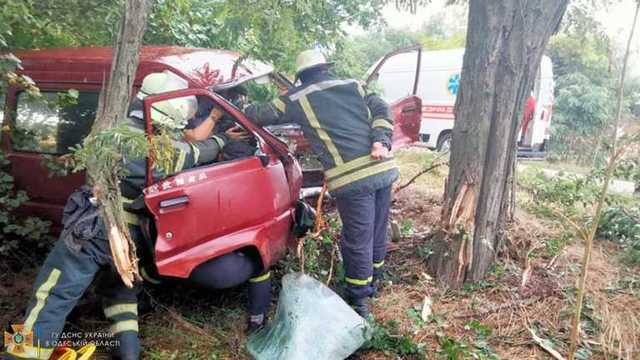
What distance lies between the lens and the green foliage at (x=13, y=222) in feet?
12.1

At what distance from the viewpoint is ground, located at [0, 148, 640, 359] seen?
2863 millimetres

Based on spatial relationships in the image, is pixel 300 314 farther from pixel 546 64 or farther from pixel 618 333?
pixel 546 64

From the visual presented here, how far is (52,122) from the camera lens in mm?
3922

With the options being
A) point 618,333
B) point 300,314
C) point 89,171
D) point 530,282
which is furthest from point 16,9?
point 618,333

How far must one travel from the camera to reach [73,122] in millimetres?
3869

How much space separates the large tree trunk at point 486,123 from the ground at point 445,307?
0.75 feet

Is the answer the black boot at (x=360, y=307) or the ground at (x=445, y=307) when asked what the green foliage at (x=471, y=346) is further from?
the black boot at (x=360, y=307)

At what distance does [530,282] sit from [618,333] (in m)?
0.67

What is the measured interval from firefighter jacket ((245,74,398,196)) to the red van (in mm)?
203

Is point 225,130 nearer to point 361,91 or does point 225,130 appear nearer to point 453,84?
point 361,91

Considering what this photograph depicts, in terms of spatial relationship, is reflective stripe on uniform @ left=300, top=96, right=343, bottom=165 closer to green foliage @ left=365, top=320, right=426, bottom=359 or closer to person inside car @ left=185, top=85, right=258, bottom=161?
person inside car @ left=185, top=85, right=258, bottom=161

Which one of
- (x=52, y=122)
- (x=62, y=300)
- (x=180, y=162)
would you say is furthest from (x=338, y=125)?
(x=52, y=122)

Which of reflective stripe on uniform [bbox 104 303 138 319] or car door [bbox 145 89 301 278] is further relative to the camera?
reflective stripe on uniform [bbox 104 303 138 319]

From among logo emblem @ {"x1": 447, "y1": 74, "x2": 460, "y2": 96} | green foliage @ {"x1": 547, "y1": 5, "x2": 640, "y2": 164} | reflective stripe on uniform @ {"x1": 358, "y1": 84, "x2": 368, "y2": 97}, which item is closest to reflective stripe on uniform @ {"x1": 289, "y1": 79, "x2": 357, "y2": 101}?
reflective stripe on uniform @ {"x1": 358, "y1": 84, "x2": 368, "y2": 97}
